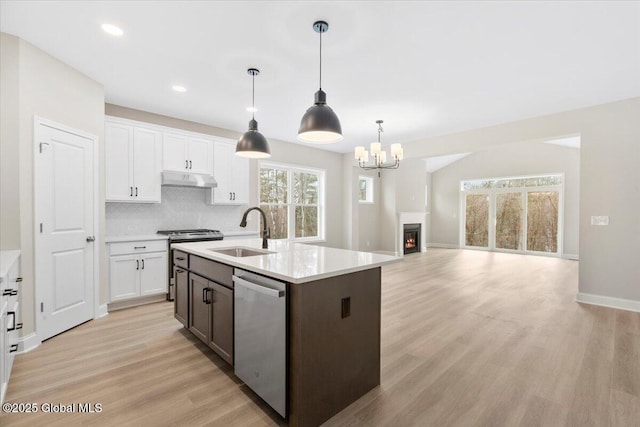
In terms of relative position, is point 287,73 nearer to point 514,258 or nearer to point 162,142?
point 162,142

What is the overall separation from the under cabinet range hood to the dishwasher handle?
272 cm

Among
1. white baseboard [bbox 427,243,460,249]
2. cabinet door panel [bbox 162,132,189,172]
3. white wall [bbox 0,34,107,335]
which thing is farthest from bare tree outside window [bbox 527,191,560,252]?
white wall [bbox 0,34,107,335]

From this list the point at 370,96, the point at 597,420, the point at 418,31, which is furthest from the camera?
the point at 370,96

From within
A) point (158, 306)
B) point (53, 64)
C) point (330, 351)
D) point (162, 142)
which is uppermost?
point (53, 64)

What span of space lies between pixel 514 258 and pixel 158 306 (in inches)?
328

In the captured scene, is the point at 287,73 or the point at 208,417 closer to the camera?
the point at 208,417

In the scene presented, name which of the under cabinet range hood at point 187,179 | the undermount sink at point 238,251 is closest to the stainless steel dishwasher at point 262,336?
the undermount sink at point 238,251

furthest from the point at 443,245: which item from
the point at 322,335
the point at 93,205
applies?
the point at 93,205

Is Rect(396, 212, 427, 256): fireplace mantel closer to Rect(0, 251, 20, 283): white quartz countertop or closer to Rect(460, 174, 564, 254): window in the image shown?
Rect(460, 174, 564, 254): window

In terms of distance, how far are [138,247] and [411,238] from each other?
7.22m

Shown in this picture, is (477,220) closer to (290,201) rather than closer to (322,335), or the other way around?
(290,201)

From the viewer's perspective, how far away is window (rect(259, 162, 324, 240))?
5945mm

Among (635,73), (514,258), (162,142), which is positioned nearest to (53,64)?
(162,142)

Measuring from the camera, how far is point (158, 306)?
3881 millimetres
